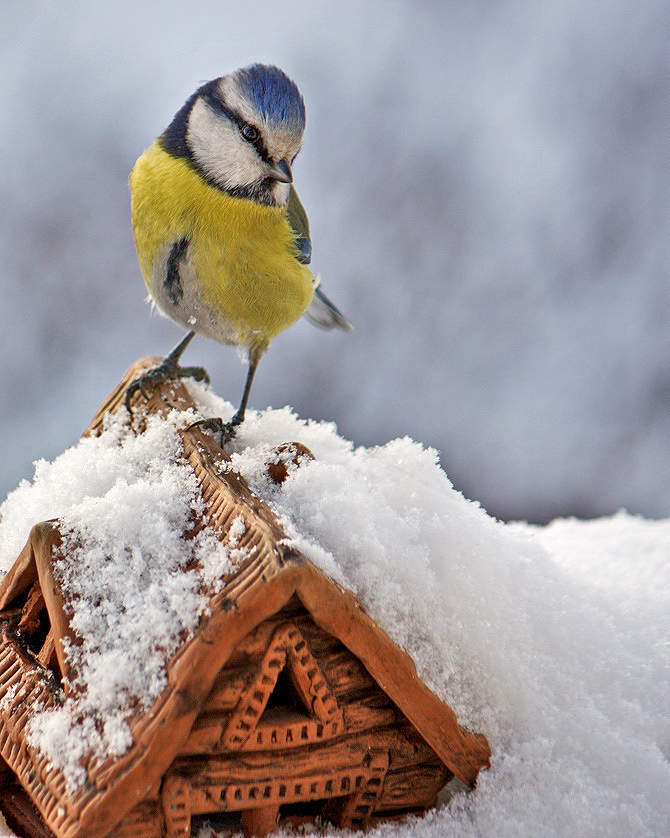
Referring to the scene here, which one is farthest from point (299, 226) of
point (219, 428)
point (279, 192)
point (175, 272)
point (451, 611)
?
point (451, 611)

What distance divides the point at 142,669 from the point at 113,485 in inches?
8.3

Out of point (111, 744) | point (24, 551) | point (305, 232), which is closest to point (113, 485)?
point (24, 551)

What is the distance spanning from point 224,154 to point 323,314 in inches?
17.3

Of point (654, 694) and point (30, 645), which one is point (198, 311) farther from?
point (654, 694)

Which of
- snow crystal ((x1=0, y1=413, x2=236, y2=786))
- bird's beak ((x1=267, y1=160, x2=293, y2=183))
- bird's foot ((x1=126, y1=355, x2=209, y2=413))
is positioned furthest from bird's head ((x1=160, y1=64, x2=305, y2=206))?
snow crystal ((x1=0, y1=413, x2=236, y2=786))

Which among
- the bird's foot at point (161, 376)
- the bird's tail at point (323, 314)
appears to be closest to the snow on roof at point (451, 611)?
the bird's foot at point (161, 376)

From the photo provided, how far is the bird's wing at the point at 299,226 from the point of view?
32.8 inches

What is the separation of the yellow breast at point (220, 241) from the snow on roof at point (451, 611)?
0.53 feet

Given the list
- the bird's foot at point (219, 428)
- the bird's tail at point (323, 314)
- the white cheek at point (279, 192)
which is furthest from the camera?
the bird's tail at point (323, 314)

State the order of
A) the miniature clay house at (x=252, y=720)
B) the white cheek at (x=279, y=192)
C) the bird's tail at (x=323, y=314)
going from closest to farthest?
the miniature clay house at (x=252, y=720), the white cheek at (x=279, y=192), the bird's tail at (x=323, y=314)

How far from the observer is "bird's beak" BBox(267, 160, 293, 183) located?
750mm

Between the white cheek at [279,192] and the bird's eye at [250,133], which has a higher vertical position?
the bird's eye at [250,133]

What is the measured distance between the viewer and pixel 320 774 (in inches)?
18.5

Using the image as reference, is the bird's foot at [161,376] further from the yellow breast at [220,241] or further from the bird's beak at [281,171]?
the bird's beak at [281,171]
